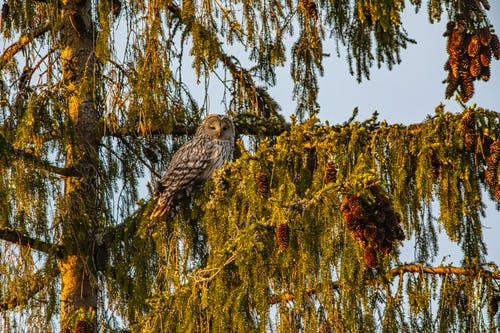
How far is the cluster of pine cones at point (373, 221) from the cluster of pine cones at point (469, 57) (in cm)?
105

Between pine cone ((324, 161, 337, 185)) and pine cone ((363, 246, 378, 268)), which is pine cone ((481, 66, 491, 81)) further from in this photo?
pine cone ((363, 246, 378, 268))

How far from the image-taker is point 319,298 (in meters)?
3.87

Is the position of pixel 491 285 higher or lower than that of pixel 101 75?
lower

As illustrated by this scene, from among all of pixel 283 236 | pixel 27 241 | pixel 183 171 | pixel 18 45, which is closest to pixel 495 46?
pixel 283 236

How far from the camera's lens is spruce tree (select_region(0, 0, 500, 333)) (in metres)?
3.89

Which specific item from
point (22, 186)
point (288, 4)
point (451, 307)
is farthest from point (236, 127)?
point (451, 307)

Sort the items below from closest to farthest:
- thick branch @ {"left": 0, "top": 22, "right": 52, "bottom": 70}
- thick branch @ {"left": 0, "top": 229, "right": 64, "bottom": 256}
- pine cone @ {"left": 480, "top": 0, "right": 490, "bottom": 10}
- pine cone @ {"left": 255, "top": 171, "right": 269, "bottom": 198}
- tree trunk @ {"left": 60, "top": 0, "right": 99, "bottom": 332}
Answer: pine cone @ {"left": 255, "top": 171, "right": 269, "bottom": 198}, pine cone @ {"left": 480, "top": 0, "right": 490, "bottom": 10}, thick branch @ {"left": 0, "top": 229, "right": 64, "bottom": 256}, tree trunk @ {"left": 60, "top": 0, "right": 99, "bottom": 332}, thick branch @ {"left": 0, "top": 22, "right": 52, "bottom": 70}

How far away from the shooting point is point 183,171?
254 inches

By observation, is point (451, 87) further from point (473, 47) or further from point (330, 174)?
point (330, 174)

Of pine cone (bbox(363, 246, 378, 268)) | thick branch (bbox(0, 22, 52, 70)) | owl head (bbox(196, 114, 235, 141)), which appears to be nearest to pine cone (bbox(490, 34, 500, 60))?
pine cone (bbox(363, 246, 378, 268))

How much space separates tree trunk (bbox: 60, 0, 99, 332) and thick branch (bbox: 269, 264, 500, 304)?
1.53 metres

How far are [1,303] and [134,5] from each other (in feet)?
7.26

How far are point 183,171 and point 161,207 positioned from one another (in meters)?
0.69

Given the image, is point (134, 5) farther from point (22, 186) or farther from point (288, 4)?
point (22, 186)
